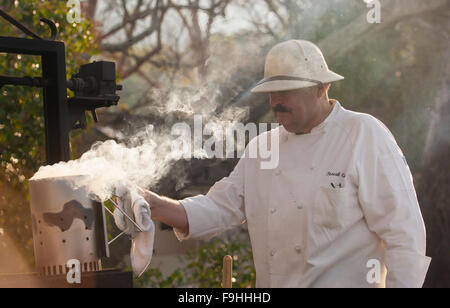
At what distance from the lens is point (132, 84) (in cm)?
980

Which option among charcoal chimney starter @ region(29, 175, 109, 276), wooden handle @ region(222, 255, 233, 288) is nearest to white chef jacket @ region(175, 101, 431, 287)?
wooden handle @ region(222, 255, 233, 288)

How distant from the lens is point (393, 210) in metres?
3.03

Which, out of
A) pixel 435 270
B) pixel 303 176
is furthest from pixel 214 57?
pixel 303 176

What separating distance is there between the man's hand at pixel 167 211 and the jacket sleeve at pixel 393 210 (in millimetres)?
1057

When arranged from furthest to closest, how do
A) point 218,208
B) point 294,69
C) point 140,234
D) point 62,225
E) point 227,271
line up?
1. point 227,271
2. point 218,208
3. point 294,69
4. point 140,234
5. point 62,225

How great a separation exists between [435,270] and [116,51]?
5.52 m

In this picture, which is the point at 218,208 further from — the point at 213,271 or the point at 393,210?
the point at 213,271

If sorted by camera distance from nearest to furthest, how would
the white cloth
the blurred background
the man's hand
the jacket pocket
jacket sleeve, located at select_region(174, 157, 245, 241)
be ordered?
the white cloth, the jacket pocket, the man's hand, jacket sleeve, located at select_region(174, 157, 245, 241), the blurred background

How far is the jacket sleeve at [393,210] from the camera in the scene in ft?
9.80

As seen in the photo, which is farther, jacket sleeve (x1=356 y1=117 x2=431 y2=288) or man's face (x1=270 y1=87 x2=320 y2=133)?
man's face (x1=270 y1=87 x2=320 y2=133)

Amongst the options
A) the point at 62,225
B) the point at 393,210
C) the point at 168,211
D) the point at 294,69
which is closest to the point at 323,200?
the point at 393,210

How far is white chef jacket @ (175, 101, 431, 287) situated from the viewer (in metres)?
A: 3.03

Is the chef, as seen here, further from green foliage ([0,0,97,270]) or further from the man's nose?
green foliage ([0,0,97,270])

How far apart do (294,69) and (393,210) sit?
898 mm
